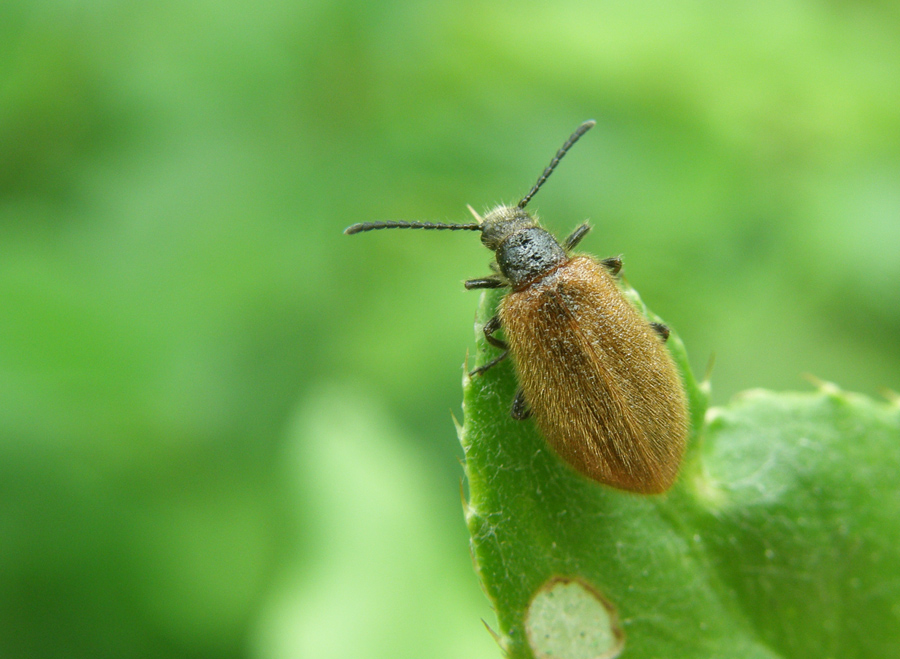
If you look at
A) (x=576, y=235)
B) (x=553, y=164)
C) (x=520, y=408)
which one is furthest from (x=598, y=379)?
(x=553, y=164)

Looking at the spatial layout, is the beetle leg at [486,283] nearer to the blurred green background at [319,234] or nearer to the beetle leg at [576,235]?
the beetle leg at [576,235]

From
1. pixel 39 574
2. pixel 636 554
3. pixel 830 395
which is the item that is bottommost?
pixel 39 574

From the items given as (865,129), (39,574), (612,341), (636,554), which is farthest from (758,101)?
(39,574)

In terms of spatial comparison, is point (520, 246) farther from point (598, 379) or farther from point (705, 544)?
point (705, 544)

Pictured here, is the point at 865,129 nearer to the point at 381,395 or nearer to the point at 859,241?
the point at 859,241

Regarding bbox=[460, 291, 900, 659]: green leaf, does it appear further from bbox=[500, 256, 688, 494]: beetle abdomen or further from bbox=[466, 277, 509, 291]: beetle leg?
bbox=[466, 277, 509, 291]: beetle leg

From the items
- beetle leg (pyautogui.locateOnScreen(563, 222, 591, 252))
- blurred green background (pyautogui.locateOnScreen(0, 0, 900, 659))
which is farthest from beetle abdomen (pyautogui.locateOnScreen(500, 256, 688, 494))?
blurred green background (pyautogui.locateOnScreen(0, 0, 900, 659))
